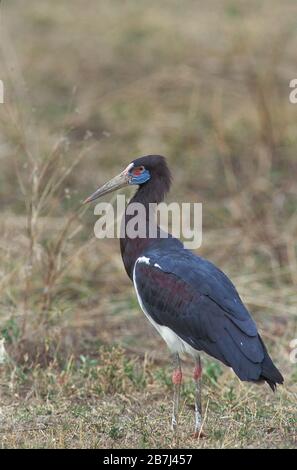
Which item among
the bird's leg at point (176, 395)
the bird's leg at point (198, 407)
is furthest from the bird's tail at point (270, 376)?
the bird's leg at point (176, 395)

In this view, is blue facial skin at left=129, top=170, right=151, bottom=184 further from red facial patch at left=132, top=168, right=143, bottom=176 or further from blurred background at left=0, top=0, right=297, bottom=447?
blurred background at left=0, top=0, right=297, bottom=447

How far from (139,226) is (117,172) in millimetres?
4750

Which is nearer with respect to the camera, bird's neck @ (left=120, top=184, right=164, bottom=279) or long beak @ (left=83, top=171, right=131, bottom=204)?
bird's neck @ (left=120, top=184, right=164, bottom=279)

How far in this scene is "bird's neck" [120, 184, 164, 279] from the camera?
5.71 m

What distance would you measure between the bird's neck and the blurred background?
0.72m

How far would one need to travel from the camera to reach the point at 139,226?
19.0 feet

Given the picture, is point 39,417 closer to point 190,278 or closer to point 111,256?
point 190,278

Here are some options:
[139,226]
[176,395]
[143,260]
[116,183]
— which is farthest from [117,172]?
[176,395]

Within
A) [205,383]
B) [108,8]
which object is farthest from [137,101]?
[205,383]

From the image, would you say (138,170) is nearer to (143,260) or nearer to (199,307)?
(143,260)

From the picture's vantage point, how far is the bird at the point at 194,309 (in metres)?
5.07

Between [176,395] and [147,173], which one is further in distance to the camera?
[147,173]

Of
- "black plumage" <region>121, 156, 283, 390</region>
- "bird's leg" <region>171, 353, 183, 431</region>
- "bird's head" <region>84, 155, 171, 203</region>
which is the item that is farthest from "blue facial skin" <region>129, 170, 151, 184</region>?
"bird's leg" <region>171, 353, 183, 431</region>

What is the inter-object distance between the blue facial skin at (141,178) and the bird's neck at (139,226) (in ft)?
0.12
